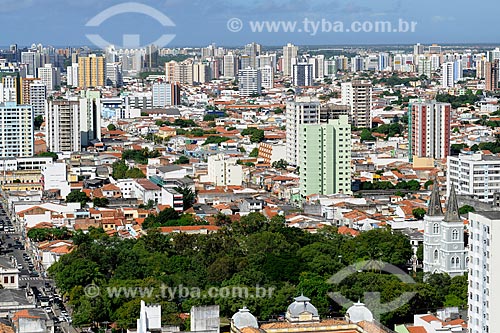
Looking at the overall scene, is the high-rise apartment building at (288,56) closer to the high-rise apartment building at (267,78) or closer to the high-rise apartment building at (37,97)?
the high-rise apartment building at (267,78)

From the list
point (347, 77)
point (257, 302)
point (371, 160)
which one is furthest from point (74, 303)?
point (347, 77)

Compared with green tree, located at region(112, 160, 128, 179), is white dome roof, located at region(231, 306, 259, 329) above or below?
below

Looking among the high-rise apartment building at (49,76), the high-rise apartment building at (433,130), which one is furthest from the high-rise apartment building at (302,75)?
the high-rise apartment building at (433,130)

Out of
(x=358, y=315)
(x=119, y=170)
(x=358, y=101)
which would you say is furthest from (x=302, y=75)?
(x=358, y=315)

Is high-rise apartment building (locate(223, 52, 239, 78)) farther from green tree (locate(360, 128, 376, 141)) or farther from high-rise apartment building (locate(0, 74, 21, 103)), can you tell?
green tree (locate(360, 128, 376, 141))

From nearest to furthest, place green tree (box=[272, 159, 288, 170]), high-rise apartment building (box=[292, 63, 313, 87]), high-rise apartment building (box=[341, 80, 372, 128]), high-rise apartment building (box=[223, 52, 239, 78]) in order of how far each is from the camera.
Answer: green tree (box=[272, 159, 288, 170]) < high-rise apartment building (box=[341, 80, 372, 128]) < high-rise apartment building (box=[292, 63, 313, 87]) < high-rise apartment building (box=[223, 52, 239, 78])

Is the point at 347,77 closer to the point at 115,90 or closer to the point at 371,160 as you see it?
the point at 115,90

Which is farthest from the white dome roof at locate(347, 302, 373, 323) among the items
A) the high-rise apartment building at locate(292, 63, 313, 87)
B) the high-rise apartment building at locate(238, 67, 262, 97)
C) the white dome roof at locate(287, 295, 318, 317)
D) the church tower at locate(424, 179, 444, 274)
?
the high-rise apartment building at locate(292, 63, 313, 87)
